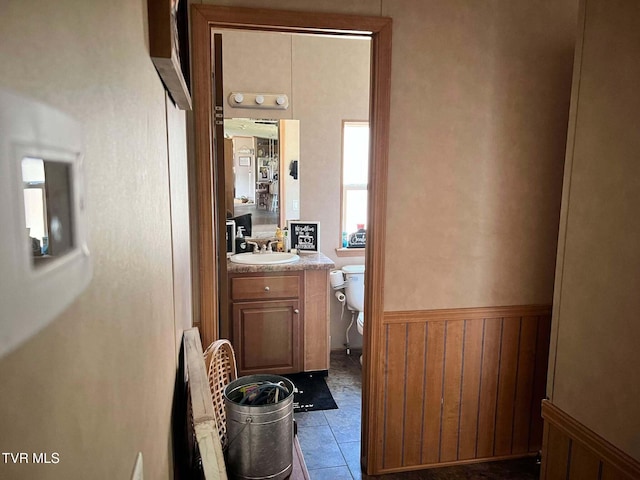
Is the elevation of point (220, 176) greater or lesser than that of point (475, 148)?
lesser

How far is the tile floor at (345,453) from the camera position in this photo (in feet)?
7.57

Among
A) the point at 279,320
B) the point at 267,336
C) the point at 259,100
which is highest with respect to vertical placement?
the point at 259,100

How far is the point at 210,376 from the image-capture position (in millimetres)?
1773

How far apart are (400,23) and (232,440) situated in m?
1.87

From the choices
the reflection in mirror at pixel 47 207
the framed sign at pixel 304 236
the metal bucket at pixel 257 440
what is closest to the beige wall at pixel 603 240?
the metal bucket at pixel 257 440

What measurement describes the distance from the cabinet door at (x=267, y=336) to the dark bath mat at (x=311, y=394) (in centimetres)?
14

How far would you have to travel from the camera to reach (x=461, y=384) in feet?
7.70

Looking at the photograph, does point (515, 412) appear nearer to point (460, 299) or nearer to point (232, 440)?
point (460, 299)

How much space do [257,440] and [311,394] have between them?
6.38 feet

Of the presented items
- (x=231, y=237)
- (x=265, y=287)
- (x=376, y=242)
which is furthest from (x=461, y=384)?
(x=231, y=237)

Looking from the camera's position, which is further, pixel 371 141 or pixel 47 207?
pixel 371 141

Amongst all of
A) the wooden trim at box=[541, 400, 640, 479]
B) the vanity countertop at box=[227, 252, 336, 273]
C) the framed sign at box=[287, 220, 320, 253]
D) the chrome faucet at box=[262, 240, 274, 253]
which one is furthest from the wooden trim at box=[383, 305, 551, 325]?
the chrome faucet at box=[262, 240, 274, 253]

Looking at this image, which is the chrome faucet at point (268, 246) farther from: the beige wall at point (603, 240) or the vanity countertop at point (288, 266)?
the beige wall at point (603, 240)

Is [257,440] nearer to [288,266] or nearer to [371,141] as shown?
[371,141]
